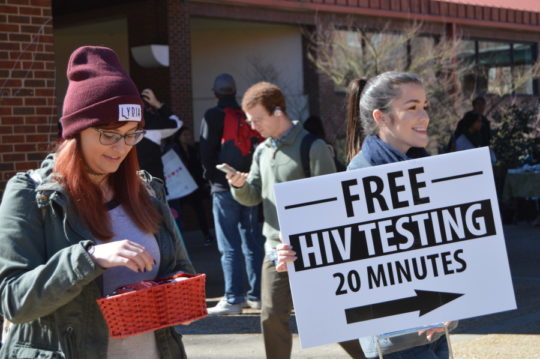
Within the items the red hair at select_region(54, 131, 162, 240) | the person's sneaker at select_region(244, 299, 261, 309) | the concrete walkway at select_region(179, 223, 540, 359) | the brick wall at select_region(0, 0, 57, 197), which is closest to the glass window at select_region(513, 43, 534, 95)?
the concrete walkway at select_region(179, 223, 540, 359)

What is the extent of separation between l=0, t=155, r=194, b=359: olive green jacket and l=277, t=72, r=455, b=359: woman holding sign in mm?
1294

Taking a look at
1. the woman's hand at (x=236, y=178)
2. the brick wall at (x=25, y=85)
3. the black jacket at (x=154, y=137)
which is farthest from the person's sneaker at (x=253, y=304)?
the woman's hand at (x=236, y=178)

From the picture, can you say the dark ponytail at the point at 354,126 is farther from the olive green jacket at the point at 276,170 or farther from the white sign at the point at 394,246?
the olive green jacket at the point at 276,170

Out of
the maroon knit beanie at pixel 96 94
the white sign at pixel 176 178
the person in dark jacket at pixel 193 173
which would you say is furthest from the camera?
the person in dark jacket at pixel 193 173

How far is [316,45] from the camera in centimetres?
2094

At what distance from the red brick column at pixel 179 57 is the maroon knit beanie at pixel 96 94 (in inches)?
558

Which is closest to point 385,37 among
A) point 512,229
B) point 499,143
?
point 499,143

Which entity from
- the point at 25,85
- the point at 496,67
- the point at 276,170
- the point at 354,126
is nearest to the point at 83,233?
the point at 354,126

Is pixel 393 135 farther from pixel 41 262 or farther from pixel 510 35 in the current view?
pixel 510 35

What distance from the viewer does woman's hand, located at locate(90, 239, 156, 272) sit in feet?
7.38

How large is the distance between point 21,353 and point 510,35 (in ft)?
84.6

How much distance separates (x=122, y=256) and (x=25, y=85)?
16.3 feet

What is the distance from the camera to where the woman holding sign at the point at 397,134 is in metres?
3.28

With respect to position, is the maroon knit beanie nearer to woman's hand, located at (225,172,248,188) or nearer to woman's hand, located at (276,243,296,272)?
woman's hand, located at (276,243,296,272)
